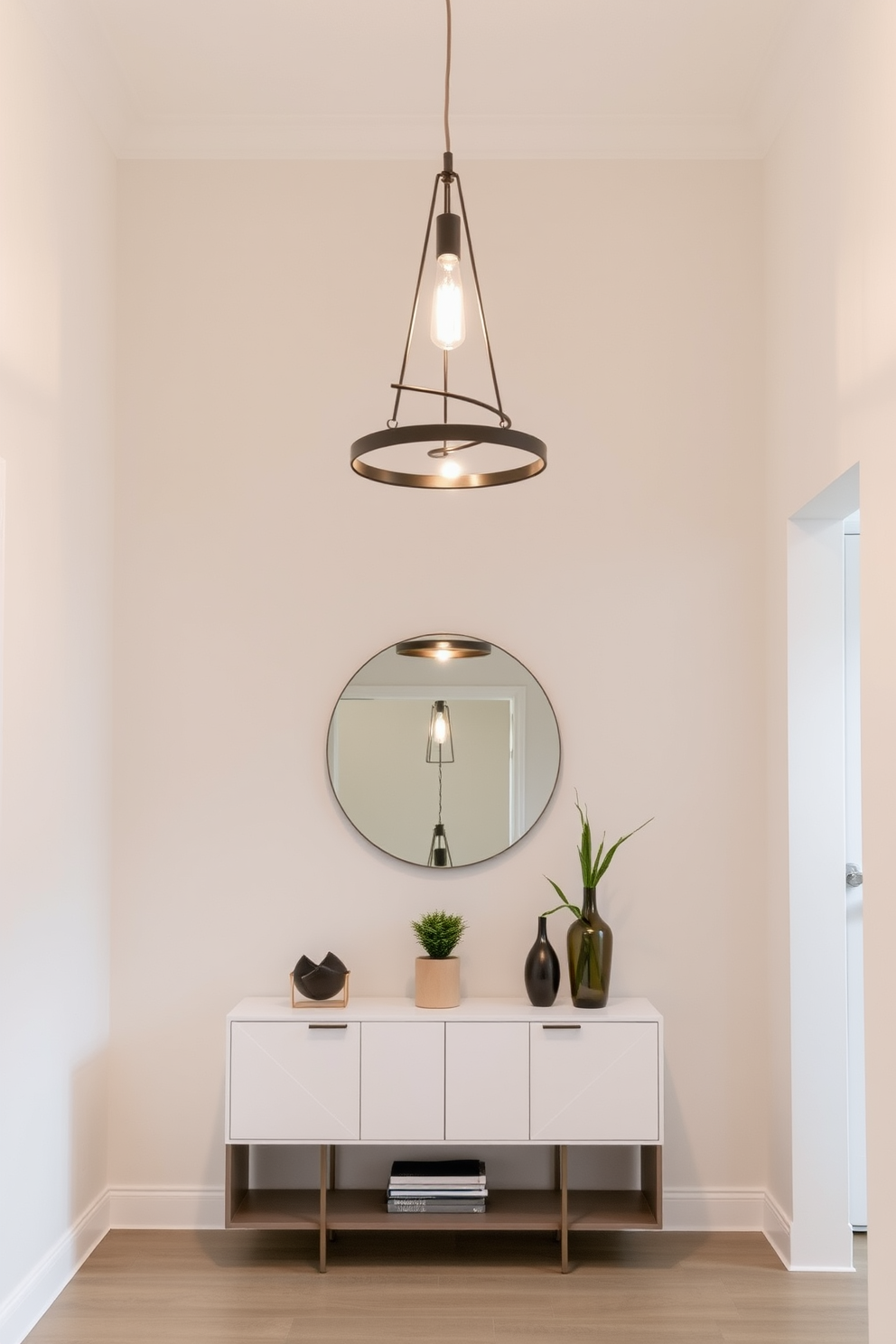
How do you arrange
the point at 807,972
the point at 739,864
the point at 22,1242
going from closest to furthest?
the point at 22,1242
the point at 807,972
the point at 739,864

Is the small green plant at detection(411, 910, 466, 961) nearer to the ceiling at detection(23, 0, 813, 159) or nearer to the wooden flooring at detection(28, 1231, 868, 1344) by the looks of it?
the wooden flooring at detection(28, 1231, 868, 1344)

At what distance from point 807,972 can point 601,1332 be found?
1.04m

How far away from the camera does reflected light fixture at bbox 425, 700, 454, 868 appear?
131 inches

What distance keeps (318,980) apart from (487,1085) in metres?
0.52

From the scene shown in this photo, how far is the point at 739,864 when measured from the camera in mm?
3346

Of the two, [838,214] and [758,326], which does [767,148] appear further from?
[838,214]

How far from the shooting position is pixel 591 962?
3094mm

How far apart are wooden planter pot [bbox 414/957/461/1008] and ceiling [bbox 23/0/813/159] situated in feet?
7.81

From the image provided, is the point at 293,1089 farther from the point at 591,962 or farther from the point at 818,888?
the point at 818,888

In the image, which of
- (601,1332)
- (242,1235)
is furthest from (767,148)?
(242,1235)

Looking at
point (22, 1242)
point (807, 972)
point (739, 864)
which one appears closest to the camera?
point (22, 1242)

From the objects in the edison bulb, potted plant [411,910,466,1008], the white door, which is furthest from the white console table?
the edison bulb

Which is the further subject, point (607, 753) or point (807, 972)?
point (607, 753)

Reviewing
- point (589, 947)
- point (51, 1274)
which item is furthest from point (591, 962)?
point (51, 1274)
